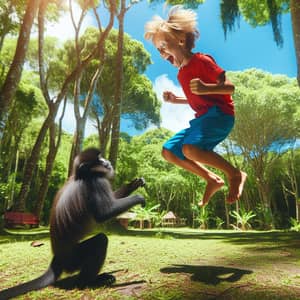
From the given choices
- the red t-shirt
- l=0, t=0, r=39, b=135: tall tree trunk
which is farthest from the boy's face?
l=0, t=0, r=39, b=135: tall tree trunk

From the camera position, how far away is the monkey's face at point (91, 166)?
267 cm

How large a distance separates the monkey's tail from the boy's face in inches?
79.1

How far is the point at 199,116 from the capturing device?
2.58 m

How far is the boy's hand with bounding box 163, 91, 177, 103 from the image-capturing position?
3.19 metres

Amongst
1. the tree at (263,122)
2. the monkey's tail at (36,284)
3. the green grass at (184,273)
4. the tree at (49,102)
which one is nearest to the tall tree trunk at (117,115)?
the tree at (49,102)

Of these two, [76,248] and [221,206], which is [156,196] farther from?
[76,248]

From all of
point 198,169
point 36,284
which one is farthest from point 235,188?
point 36,284

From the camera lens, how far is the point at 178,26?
2600 millimetres

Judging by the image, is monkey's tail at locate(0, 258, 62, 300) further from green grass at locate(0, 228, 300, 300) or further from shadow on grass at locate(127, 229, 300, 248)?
shadow on grass at locate(127, 229, 300, 248)

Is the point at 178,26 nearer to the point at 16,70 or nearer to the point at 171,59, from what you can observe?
the point at 171,59

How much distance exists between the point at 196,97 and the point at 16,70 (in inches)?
238

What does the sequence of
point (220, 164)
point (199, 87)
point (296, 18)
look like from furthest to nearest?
point (296, 18)
point (220, 164)
point (199, 87)

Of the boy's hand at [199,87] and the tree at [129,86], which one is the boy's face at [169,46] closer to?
the boy's hand at [199,87]

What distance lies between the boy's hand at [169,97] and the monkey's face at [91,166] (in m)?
0.91
